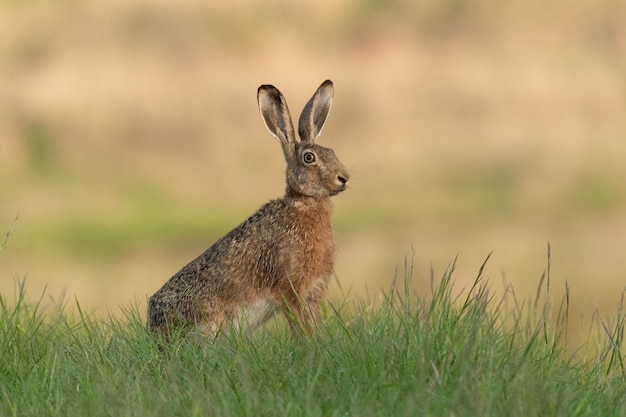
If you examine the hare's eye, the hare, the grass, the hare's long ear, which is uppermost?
the hare's long ear

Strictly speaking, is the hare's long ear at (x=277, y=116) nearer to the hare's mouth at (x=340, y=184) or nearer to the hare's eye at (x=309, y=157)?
the hare's eye at (x=309, y=157)

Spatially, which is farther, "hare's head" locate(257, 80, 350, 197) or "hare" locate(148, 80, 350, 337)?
"hare's head" locate(257, 80, 350, 197)

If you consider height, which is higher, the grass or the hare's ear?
the hare's ear

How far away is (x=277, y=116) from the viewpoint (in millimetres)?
6176

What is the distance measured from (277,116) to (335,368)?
2.05 m

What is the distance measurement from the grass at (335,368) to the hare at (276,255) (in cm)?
40

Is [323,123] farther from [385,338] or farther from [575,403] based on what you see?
[575,403]

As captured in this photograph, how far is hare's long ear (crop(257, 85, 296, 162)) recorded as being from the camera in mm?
6098

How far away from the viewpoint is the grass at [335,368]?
4039 mm

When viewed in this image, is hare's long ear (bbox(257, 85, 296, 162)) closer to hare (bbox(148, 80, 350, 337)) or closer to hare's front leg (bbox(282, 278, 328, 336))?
hare (bbox(148, 80, 350, 337))

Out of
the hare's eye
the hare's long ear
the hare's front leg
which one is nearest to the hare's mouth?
the hare's eye

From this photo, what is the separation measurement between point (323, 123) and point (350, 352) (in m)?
2.13

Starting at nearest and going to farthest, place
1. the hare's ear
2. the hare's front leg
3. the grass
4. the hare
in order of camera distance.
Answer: the grass
the hare's front leg
the hare
the hare's ear

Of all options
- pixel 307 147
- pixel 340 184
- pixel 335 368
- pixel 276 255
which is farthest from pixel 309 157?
pixel 335 368
